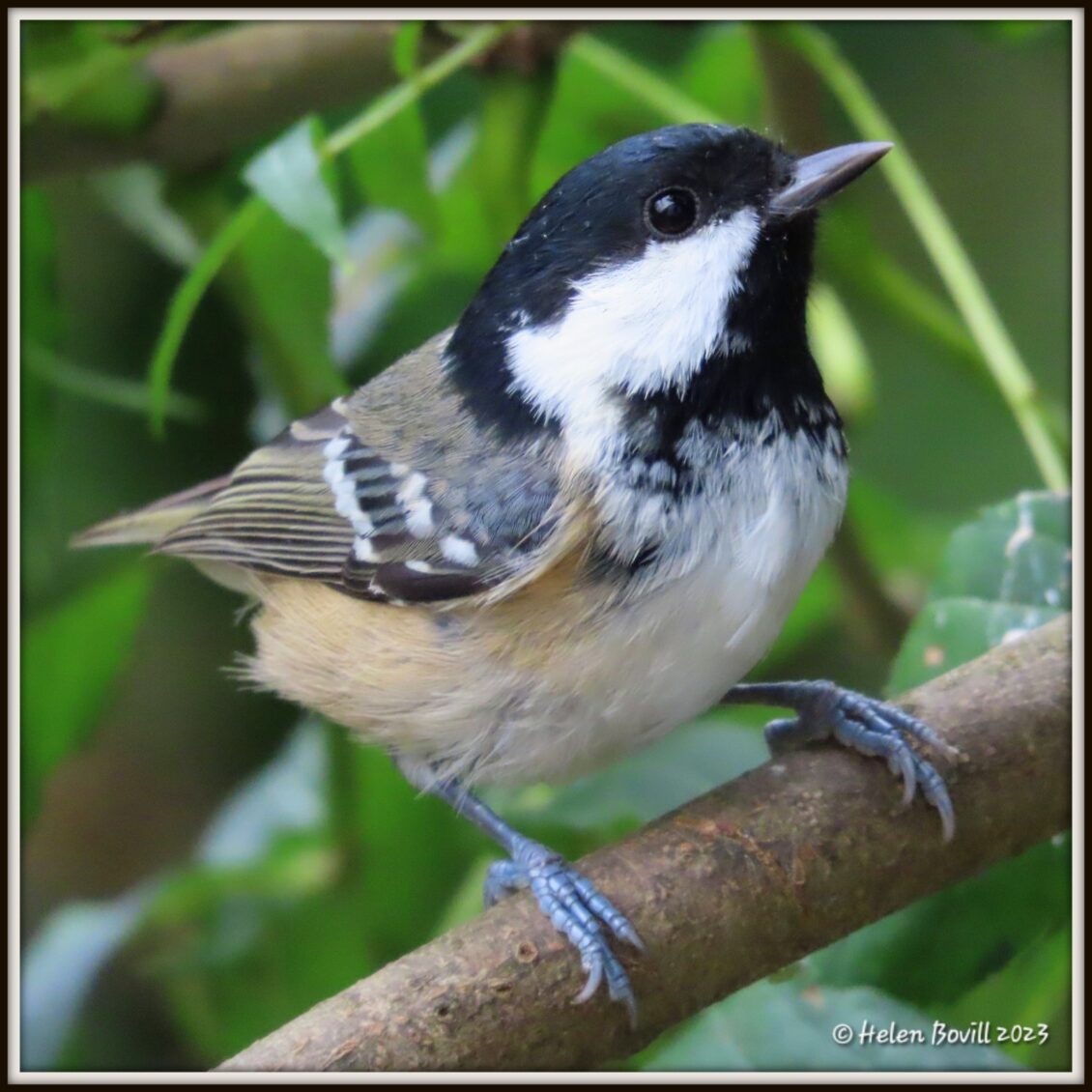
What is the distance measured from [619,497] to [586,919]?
342 mm

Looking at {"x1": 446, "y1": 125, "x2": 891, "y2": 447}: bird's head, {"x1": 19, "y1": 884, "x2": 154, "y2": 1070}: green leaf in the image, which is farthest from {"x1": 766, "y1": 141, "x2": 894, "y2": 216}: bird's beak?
{"x1": 19, "y1": 884, "x2": 154, "y2": 1070}: green leaf

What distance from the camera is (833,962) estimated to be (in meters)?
1.21

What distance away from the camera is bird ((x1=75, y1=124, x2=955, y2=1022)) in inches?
44.5

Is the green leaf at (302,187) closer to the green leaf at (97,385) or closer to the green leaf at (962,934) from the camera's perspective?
the green leaf at (97,385)

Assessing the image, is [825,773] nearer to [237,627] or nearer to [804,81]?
[804,81]

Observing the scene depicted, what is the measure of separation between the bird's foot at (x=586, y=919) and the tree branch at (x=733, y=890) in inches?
0.4

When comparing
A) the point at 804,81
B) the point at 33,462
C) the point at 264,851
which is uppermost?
the point at 804,81

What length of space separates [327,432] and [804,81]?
0.72m

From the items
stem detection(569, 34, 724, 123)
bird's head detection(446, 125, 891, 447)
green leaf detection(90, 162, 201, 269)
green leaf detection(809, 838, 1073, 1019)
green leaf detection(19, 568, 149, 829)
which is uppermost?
stem detection(569, 34, 724, 123)

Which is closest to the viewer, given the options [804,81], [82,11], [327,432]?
[82,11]

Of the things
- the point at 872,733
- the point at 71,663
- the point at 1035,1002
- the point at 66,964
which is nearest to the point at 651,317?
the point at 872,733

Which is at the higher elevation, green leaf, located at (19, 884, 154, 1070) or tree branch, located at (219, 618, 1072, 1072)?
tree branch, located at (219, 618, 1072, 1072)

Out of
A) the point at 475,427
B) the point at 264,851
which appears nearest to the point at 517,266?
the point at 475,427

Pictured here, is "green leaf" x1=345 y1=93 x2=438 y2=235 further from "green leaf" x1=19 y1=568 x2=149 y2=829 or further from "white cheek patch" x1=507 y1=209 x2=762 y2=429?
"green leaf" x1=19 y1=568 x2=149 y2=829
